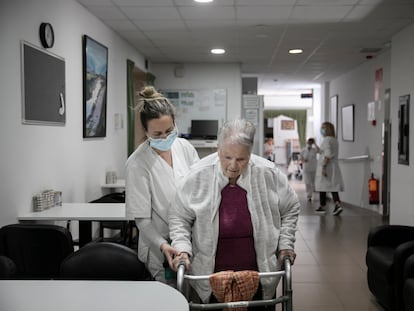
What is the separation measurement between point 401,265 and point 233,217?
2150 mm

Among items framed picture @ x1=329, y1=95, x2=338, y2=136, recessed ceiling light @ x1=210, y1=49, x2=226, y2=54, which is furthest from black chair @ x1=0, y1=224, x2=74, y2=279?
framed picture @ x1=329, y1=95, x2=338, y2=136

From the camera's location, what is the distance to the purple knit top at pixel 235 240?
2225 mm

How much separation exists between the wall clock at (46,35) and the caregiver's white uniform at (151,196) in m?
2.28

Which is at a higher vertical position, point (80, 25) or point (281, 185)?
point (80, 25)

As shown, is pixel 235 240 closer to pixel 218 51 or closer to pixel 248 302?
pixel 248 302

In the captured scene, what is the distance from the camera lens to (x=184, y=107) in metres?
9.75

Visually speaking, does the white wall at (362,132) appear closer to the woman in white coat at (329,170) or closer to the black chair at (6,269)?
the woman in white coat at (329,170)

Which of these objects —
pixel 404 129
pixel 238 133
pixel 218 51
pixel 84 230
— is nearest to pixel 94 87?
pixel 84 230

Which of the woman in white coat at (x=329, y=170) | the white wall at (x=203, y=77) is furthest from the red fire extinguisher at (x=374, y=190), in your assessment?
the white wall at (x=203, y=77)

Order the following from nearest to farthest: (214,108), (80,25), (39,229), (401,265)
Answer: (39,229) → (401,265) → (80,25) → (214,108)

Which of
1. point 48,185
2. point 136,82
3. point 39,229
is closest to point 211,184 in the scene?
point 39,229

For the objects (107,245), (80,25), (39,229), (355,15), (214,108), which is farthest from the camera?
(214,108)

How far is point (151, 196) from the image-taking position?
98.0 inches

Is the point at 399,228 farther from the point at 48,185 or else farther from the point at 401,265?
the point at 48,185
